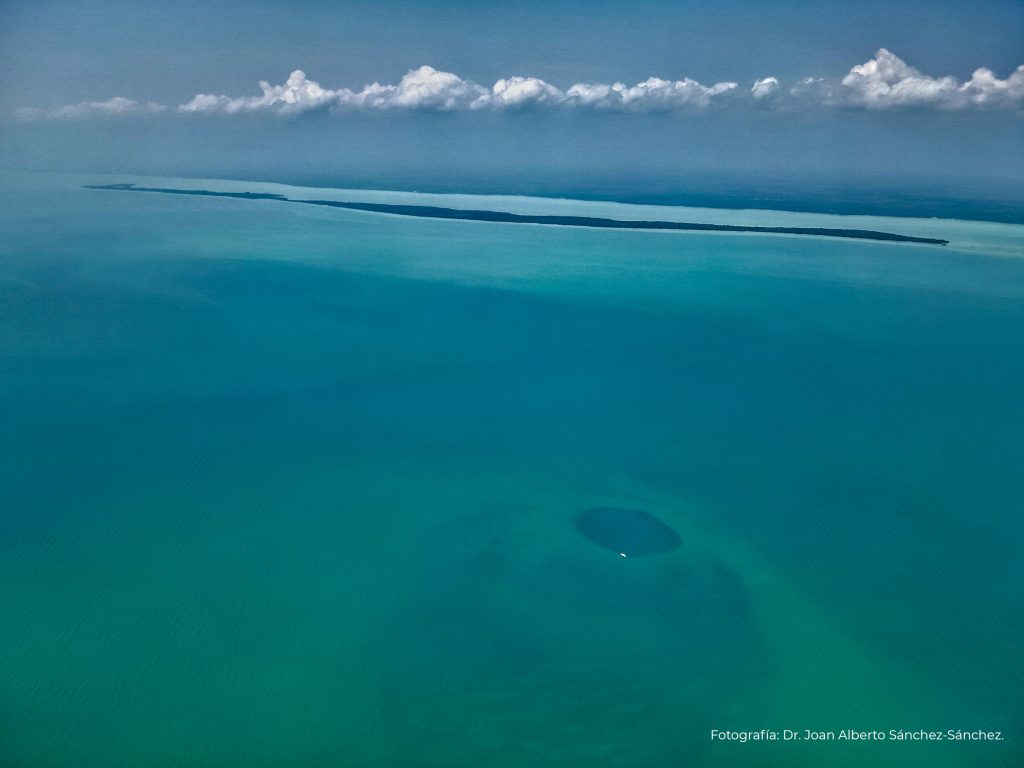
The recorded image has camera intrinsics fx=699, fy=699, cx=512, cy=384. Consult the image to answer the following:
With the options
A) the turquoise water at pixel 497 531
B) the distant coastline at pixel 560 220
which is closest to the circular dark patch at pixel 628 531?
the turquoise water at pixel 497 531

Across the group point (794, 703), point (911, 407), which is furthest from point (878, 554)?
point (911, 407)

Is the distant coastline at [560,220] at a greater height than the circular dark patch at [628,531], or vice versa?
the distant coastline at [560,220]

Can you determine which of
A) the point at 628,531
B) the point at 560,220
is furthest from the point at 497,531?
the point at 560,220

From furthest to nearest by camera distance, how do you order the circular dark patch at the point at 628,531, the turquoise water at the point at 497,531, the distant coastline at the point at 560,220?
1. the distant coastline at the point at 560,220
2. the circular dark patch at the point at 628,531
3. the turquoise water at the point at 497,531

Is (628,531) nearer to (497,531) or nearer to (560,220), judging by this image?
(497,531)

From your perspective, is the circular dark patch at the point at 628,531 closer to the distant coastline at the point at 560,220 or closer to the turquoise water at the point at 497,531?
the turquoise water at the point at 497,531

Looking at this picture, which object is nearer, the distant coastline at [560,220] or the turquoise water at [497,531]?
the turquoise water at [497,531]

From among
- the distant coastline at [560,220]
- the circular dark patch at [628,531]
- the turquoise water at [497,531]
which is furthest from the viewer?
the distant coastline at [560,220]
